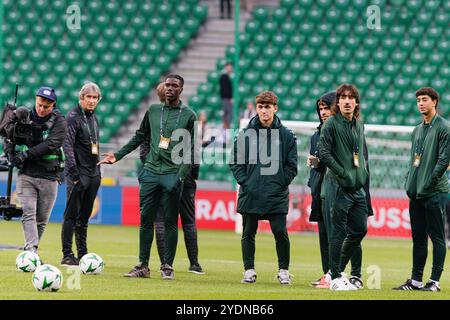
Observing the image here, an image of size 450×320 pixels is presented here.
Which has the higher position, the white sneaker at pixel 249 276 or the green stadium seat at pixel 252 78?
the green stadium seat at pixel 252 78

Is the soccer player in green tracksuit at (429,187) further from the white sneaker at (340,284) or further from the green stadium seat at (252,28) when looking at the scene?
the green stadium seat at (252,28)

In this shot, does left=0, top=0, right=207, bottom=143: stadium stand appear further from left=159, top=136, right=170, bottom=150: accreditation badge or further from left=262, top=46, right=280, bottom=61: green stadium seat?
left=159, top=136, right=170, bottom=150: accreditation badge

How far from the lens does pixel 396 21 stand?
29.4 meters

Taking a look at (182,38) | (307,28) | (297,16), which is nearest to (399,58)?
(307,28)

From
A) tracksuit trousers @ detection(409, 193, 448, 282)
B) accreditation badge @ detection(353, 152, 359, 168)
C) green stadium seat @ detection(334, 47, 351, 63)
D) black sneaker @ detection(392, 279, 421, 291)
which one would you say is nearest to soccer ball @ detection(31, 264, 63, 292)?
accreditation badge @ detection(353, 152, 359, 168)

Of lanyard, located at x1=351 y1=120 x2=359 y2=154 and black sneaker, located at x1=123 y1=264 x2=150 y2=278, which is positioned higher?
lanyard, located at x1=351 y1=120 x2=359 y2=154

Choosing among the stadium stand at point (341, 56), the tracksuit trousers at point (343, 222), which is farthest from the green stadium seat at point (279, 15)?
the tracksuit trousers at point (343, 222)

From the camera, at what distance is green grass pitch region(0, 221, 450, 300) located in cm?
1101

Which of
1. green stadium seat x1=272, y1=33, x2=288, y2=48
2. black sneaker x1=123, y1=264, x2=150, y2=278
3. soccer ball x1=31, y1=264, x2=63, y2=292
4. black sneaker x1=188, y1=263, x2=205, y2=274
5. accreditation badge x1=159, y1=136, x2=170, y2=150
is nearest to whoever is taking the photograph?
soccer ball x1=31, y1=264, x2=63, y2=292

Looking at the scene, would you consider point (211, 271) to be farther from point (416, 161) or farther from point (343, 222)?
point (416, 161)

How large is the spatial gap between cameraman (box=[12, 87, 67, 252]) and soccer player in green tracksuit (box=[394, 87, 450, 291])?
433 cm

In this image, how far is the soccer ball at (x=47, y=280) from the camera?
10.9 m

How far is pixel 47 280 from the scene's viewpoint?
35.7 feet
